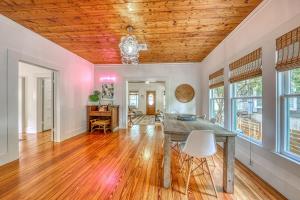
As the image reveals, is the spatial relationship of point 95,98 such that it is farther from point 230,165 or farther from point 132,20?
point 230,165

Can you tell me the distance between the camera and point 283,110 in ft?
7.45

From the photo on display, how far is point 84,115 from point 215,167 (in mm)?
4806

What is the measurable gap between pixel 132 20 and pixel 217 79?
2794mm

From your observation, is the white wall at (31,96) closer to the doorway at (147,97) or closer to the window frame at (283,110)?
the window frame at (283,110)

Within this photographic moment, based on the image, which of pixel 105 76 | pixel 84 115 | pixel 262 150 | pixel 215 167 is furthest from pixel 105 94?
pixel 262 150

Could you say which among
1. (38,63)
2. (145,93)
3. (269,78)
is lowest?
(269,78)

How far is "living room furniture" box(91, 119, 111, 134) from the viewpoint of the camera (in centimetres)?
597

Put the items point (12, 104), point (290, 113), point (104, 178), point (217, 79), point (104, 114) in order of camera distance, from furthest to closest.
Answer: point (104, 114) < point (217, 79) < point (12, 104) < point (104, 178) < point (290, 113)

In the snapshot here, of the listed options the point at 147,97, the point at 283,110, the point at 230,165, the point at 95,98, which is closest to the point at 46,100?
the point at 95,98

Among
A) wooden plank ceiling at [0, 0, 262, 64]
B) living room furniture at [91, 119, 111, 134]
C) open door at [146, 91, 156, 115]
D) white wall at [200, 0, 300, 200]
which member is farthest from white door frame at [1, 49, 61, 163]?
open door at [146, 91, 156, 115]

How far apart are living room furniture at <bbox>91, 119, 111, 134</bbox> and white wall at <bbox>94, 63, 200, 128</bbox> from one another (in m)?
0.83

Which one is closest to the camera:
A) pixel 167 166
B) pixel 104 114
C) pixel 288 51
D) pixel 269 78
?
pixel 288 51

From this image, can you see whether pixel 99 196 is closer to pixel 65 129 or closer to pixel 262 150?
pixel 262 150

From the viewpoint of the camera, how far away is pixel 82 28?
3572 mm
